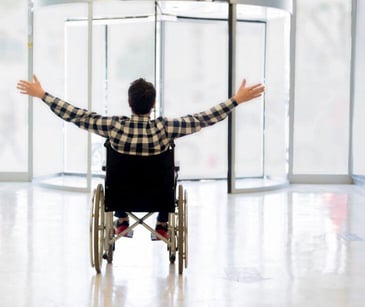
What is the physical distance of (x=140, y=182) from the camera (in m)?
4.29

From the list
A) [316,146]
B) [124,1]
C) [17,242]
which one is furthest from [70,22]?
[17,242]

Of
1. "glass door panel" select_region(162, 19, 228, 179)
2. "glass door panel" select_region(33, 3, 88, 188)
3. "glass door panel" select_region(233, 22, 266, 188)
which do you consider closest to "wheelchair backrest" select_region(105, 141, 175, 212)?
"glass door panel" select_region(33, 3, 88, 188)

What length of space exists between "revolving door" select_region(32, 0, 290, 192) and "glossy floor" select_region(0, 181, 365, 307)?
5.58 feet

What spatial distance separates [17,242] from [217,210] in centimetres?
239

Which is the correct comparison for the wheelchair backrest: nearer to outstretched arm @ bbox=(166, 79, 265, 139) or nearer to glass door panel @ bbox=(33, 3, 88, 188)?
outstretched arm @ bbox=(166, 79, 265, 139)

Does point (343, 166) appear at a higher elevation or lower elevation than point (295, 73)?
lower

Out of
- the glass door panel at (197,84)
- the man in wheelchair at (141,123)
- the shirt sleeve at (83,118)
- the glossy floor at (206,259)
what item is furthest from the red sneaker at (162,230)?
the glass door panel at (197,84)

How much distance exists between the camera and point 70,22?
9867mm

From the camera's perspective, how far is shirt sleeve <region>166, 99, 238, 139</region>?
14.0ft

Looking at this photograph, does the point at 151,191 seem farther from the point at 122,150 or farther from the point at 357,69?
the point at 357,69

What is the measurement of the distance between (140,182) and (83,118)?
1.75 ft

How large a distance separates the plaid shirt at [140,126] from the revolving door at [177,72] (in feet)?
12.8

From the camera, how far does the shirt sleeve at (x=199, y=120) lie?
4273 mm

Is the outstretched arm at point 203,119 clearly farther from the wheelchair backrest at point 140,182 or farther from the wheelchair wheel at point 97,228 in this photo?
the wheelchair wheel at point 97,228
